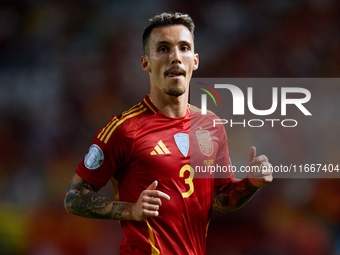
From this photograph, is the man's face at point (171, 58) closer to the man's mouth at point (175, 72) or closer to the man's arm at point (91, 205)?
the man's mouth at point (175, 72)

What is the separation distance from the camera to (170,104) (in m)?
2.53

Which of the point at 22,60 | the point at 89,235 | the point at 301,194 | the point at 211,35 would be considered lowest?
the point at 89,235

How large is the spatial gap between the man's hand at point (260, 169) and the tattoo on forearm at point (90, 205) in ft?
2.47

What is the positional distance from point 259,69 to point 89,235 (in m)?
2.76

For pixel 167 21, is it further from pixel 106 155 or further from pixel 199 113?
pixel 106 155

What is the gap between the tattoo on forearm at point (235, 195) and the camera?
2.53 metres

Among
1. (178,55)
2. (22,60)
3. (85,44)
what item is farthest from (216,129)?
(22,60)

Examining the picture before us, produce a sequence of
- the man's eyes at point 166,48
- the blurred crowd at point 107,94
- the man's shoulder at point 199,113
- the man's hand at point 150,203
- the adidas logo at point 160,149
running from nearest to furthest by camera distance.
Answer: the man's hand at point 150,203
the adidas logo at point 160,149
the man's eyes at point 166,48
the man's shoulder at point 199,113
the blurred crowd at point 107,94

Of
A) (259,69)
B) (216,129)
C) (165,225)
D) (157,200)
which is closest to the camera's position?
(157,200)

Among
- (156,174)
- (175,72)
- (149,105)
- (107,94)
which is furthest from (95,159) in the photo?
(107,94)

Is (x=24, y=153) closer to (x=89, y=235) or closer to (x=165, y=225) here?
(x=89, y=235)

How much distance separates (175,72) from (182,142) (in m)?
0.42

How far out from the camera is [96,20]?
487cm

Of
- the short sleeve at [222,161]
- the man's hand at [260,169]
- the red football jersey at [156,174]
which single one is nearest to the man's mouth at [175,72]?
the red football jersey at [156,174]
